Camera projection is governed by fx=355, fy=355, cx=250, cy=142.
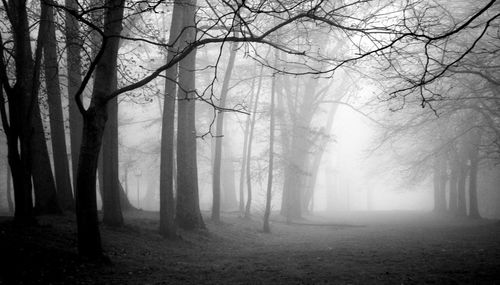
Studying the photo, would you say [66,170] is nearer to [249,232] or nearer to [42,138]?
[42,138]

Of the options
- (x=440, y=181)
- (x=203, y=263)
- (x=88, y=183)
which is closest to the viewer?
(x=88, y=183)

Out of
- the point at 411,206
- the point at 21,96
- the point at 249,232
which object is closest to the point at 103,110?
the point at 21,96

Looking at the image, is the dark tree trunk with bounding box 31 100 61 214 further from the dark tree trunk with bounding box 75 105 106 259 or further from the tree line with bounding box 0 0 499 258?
the dark tree trunk with bounding box 75 105 106 259

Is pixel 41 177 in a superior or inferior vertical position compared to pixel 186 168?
inferior

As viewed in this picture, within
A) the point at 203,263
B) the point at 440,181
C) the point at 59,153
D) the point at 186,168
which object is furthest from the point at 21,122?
the point at 440,181

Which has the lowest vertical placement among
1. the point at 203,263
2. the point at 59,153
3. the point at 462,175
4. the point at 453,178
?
the point at 203,263

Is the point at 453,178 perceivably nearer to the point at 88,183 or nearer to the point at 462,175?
the point at 462,175

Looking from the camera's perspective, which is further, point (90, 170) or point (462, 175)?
point (462, 175)

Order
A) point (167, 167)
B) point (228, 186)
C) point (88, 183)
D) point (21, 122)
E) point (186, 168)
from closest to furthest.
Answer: point (88, 183), point (21, 122), point (167, 167), point (186, 168), point (228, 186)

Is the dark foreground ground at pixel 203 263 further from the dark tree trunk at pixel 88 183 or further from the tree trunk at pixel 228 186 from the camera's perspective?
the tree trunk at pixel 228 186

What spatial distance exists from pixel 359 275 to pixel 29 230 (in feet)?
20.9

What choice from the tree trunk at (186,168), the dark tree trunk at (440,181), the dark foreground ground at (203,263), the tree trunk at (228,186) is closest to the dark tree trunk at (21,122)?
the dark foreground ground at (203,263)

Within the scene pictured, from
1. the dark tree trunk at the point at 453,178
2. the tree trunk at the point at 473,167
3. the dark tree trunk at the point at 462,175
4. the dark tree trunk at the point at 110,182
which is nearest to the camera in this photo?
the dark tree trunk at the point at 110,182

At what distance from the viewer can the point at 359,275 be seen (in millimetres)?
6023
